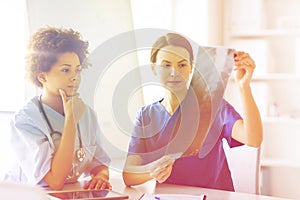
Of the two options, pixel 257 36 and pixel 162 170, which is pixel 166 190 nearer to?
pixel 162 170

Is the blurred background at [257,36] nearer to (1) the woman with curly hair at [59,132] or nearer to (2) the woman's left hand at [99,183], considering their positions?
(1) the woman with curly hair at [59,132]

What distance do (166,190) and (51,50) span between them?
0.41 metres

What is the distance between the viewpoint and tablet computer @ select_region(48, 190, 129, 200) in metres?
0.79

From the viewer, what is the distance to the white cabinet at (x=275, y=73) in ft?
6.37

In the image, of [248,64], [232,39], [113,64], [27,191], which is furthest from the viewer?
[232,39]

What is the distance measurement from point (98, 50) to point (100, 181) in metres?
0.28

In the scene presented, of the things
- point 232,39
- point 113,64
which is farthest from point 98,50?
point 232,39

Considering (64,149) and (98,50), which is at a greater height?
(98,50)

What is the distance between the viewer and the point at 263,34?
77.6 inches

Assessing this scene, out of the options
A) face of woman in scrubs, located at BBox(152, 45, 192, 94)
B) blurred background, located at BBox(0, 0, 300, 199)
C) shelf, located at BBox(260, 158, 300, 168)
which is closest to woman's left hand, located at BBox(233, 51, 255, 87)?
face of woman in scrubs, located at BBox(152, 45, 192, 94)

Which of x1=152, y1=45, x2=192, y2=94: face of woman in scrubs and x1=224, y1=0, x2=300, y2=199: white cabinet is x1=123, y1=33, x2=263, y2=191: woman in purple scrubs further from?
x1=224, y1=0, x2=300, y2=199: white cabinet

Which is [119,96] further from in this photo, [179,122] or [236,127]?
[236,127]

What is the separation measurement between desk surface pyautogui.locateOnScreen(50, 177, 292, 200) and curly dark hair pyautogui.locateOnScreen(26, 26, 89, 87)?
27 cm

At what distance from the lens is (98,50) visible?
36.4 inches
